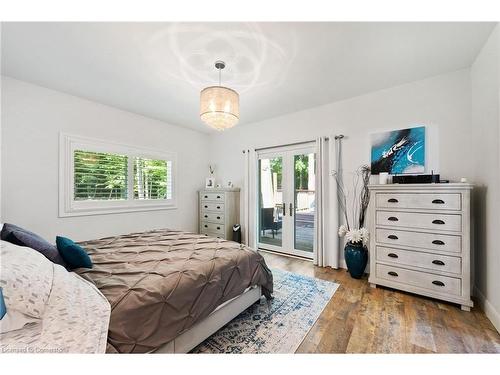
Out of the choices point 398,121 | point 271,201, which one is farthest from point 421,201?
point 271,201

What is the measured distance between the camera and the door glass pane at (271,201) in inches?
161

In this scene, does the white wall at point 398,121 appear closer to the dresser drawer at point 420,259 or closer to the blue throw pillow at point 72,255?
the dresser drawer at point 420,259

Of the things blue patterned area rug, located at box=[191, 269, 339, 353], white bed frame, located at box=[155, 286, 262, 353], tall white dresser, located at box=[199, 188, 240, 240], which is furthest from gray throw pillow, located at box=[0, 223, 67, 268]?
tall white dresser, located at box=[199, 188, 240, 240]

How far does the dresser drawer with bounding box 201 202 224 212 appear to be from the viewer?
4379 mm

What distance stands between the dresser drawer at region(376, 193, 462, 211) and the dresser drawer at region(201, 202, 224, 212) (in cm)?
282

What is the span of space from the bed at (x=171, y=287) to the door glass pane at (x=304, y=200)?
1754mm

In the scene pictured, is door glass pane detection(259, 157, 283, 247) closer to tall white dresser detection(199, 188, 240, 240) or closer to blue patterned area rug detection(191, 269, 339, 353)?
A: tall white dresser detection(199, 188, 240, 240)

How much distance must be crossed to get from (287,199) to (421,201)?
203cm

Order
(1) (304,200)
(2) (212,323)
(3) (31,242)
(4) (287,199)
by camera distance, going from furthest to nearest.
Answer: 1. (4) (287,199)
2. (1) (304,200)
3. (2) (212,323)
4. (3) (31,242)

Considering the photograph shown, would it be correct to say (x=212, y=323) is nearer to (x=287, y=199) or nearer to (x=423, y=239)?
(x=423, y=239)

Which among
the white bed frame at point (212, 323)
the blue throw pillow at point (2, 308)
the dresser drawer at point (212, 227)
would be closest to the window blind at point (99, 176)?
the dresser drawer at point (212, 227)

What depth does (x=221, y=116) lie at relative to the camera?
6.79 ft

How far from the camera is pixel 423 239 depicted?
7.55ft

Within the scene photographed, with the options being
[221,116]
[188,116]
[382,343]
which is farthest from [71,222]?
[382,343]
